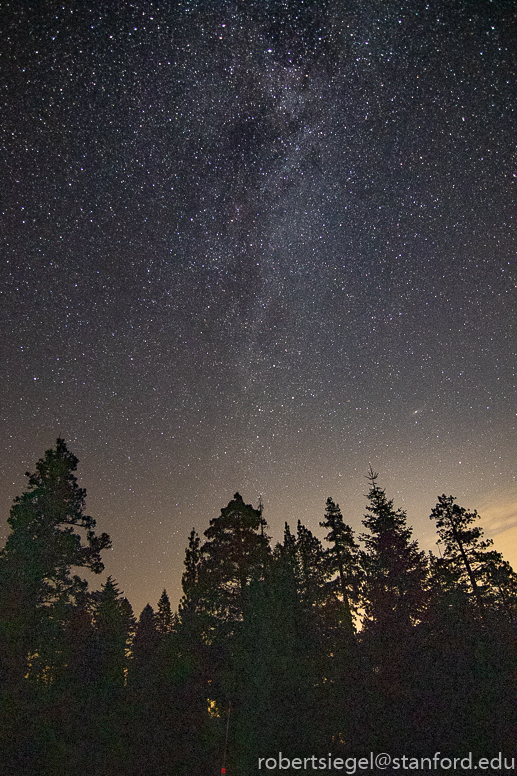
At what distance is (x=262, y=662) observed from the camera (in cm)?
1944

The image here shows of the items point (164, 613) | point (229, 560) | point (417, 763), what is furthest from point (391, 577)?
point (164, 613)

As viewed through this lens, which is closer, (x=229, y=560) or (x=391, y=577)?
(x=391, y=577)

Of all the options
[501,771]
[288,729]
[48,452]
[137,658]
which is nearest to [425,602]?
[501,771]

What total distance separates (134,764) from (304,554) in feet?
51.4

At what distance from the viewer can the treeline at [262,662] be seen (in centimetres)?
1576

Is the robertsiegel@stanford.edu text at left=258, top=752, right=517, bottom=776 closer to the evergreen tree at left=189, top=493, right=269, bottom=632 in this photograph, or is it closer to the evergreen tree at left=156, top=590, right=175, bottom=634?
the evergreen tree at left=189, top=493, right=269, bottom=632

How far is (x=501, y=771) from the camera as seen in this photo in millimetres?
14742

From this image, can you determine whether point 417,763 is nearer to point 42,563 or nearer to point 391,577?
point 391,577

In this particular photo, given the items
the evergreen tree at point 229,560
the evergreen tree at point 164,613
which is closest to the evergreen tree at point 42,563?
the evergreen tree at point 229,560

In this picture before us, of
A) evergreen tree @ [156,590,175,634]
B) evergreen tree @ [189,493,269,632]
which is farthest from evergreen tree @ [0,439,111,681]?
evergreen tree @ [156,590,175,634]

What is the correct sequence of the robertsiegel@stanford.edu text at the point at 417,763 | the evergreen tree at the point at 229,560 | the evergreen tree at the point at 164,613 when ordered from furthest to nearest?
the evergreen tree at the point at 164,613 < the evergreen tree at the point at 229,560 < the robertsiegel@stanford.edu text at the point at 417,763

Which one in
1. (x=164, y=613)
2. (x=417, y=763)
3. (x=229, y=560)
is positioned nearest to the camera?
(x=417, y=763)

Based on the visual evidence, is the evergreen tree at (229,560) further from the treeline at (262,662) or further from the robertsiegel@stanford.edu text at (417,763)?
the robertsiegel@stanford.edu text at (417,763)

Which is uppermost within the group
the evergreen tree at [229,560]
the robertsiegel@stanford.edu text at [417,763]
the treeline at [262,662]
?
the evergreen tree at [229,560]
